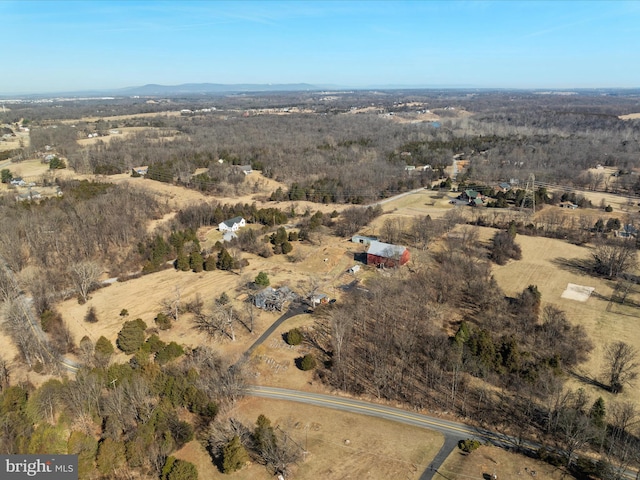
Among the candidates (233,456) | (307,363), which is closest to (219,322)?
(307,363)

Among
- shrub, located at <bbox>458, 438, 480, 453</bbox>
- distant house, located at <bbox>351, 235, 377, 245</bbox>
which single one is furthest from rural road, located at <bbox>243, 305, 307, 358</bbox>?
distant house, located at <bbox>351, 235, 377, 245</bbox>

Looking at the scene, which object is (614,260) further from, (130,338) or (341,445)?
(130,338)

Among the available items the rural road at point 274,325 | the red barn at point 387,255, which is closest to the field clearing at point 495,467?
the rural road at point 274,325

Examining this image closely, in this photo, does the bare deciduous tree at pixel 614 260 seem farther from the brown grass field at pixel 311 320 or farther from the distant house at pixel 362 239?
the distant house at pixel 362 239

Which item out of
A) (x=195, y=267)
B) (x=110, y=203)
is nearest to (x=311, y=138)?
(x=110, y=203)

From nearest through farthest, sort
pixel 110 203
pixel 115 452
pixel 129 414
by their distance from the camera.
A: 1. pixel 115 452
2. pixel 129 414
3. pixel 110 203

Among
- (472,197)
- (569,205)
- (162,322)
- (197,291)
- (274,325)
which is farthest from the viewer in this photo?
(472,197)

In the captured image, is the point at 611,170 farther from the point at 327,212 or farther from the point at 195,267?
the point at 195,267

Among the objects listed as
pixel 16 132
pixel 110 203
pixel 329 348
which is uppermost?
pixel 16 132
